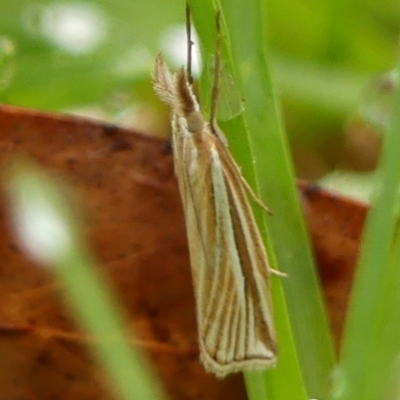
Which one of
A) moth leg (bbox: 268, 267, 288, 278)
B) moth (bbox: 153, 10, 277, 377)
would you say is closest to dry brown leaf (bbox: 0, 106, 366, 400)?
moth (bbox: 153, 10, 277, 377)

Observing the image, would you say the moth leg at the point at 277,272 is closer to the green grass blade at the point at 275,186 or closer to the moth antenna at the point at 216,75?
the green grass blade at the point at 275,186

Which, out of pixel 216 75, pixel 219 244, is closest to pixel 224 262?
pixel 219 244

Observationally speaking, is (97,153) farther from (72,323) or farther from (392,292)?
(392,292)

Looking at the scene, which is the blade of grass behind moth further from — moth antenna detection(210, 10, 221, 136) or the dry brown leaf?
the dry brown leaf

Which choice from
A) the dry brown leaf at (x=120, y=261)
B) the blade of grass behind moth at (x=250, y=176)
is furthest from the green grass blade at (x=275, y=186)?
the dry brown leaf at (x=120, y=261)

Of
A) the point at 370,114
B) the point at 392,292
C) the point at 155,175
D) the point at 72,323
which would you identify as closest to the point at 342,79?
the point at 370,114

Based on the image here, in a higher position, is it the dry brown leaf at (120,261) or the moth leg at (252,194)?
the moth leg at (252,194)
